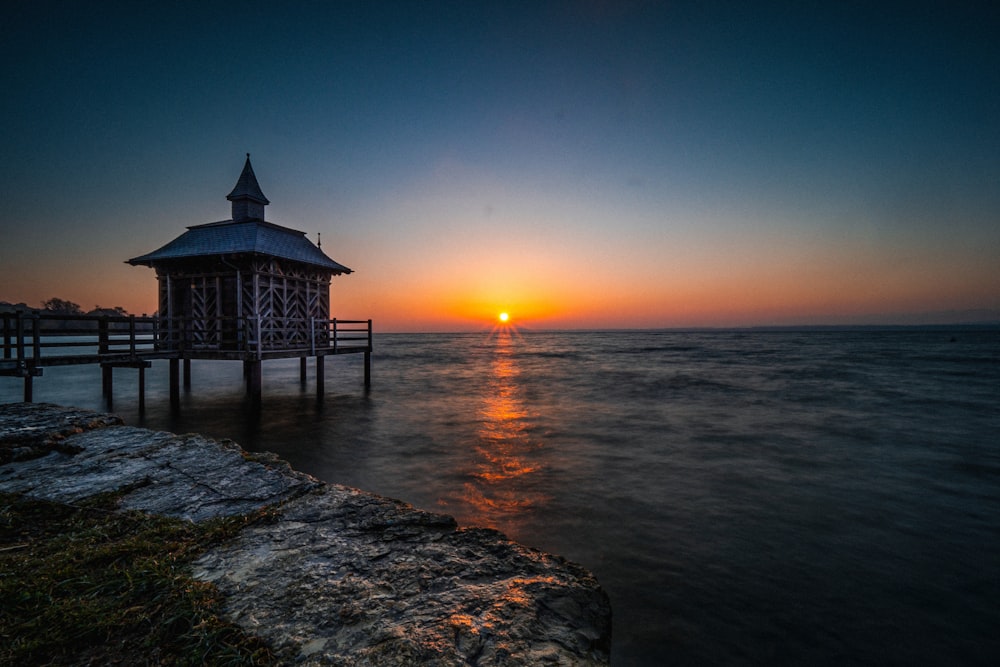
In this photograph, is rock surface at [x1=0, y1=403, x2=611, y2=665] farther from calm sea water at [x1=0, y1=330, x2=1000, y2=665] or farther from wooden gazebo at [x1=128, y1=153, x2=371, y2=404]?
wooden gazebo at [x1=128, y1=153, x2=371, y2=404]

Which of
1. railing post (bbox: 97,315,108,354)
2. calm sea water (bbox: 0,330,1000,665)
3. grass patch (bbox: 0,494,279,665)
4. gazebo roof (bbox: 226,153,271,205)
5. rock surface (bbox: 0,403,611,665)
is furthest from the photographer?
gazebo roof (bbox: 226,153,271,205)

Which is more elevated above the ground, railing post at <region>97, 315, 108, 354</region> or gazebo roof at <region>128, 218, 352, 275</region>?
gazebo roof at <region>128, 218, 352, 275</region>

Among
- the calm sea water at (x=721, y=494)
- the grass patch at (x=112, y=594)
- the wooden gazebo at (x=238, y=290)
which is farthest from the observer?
the wooden gazebo at (x=238, y=290)

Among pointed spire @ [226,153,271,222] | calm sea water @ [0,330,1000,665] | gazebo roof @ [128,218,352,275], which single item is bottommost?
calm sea water @ [0,330,1000,665]

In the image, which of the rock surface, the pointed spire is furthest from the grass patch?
the pointed spire

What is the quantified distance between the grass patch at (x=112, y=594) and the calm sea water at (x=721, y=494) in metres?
4.10

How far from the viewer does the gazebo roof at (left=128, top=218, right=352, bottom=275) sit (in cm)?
1719

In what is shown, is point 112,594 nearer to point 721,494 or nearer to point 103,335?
point 721,494

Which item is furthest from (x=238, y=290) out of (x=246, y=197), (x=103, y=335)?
(x=246, y=197)

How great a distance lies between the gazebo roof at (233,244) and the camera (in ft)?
56.4

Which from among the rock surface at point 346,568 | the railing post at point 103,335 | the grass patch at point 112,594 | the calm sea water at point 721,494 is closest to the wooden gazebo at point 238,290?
the railing post at point 103,335

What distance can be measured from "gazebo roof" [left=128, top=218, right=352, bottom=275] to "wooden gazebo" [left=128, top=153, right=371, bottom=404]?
0.04m

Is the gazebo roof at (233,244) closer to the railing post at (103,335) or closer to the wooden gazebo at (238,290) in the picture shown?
the wooden gazebo at (238,290)

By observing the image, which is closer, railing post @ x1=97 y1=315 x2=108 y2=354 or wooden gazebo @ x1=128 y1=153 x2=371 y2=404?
railing post @ x1=97 y1=315 x2=108 y2=354
